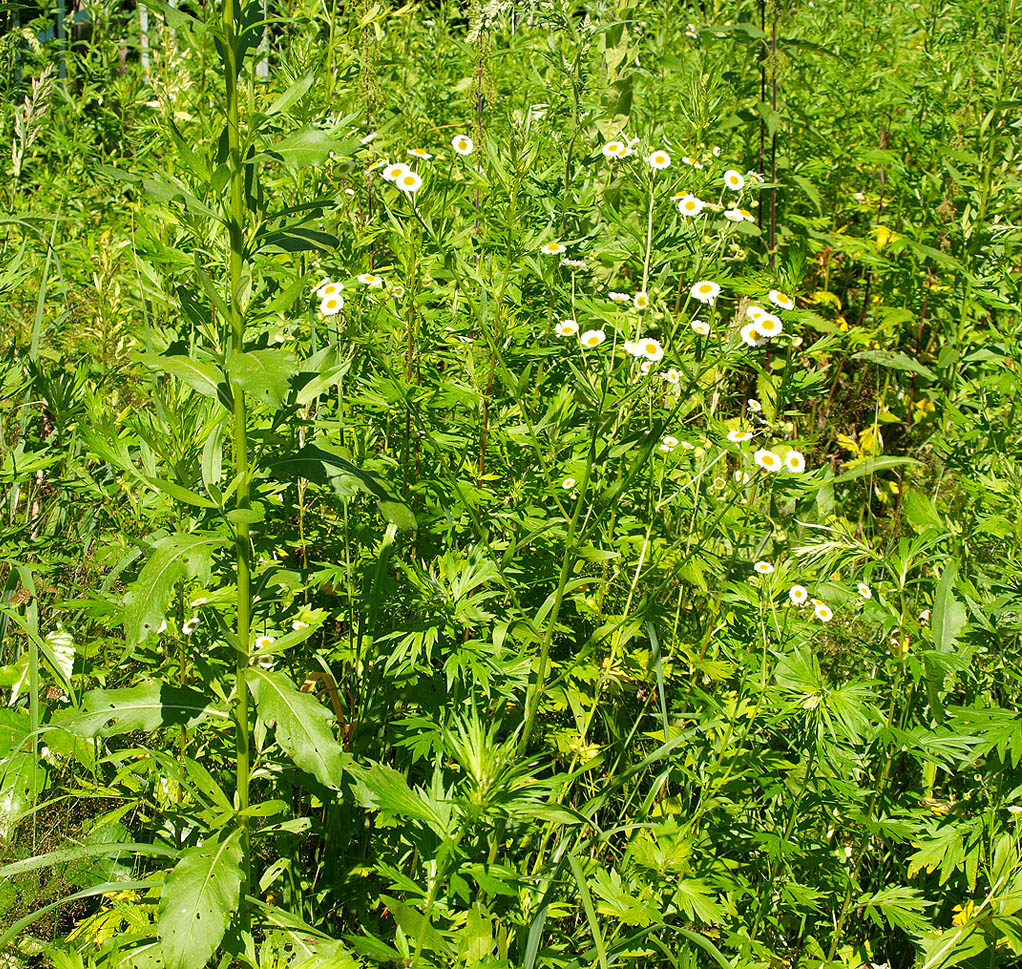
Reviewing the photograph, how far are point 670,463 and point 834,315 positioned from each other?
2.49 m

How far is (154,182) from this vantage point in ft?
5.26

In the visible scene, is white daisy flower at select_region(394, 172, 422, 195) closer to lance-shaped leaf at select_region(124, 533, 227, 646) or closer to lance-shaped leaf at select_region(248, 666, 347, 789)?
lance-shaped leaf at select_region(124, 533, 227, 646)

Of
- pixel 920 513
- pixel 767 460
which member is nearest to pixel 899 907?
pixel 920 513

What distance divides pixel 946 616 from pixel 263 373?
5.47 feet

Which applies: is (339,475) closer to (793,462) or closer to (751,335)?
(751,335)

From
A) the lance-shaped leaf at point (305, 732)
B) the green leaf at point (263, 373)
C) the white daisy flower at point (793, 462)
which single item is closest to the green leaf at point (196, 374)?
the green leaf at point (263, 373)

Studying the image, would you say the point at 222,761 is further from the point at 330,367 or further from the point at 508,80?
the point at 508,80

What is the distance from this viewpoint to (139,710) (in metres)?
1.70

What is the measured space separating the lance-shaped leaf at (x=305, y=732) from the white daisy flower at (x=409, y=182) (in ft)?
4.61

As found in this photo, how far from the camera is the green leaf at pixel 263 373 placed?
142 centimetres

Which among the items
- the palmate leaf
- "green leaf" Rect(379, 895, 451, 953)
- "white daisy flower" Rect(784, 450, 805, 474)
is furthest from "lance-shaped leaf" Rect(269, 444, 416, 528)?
the palmate leaf

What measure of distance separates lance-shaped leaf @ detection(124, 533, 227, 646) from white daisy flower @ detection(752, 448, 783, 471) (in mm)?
1397

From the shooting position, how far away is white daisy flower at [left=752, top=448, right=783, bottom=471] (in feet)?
7.88

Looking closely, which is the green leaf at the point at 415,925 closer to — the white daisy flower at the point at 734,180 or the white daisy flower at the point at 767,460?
the white daisy flower at the point at 767,460
